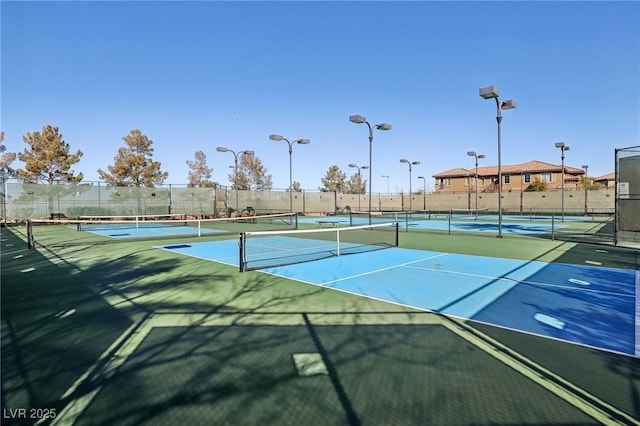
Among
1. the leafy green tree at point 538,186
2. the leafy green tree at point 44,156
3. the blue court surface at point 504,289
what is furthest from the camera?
the leafy green tree at point 538,186

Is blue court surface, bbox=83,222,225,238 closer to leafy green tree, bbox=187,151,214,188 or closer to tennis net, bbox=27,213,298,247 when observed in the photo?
tennis net, bbox=27,213,298,247

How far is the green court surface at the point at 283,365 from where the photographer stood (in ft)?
9.06

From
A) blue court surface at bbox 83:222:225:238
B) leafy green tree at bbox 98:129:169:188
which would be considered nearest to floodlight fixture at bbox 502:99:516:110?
blue court surface at bbox 83:222:225:238

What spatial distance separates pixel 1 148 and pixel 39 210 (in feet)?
61.9

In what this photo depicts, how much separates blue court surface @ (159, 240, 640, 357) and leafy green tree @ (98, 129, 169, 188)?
3778cm

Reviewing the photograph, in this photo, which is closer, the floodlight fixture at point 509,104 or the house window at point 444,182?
the floodlight fixture at point 509,104

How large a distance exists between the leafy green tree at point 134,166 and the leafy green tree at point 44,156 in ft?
17.7

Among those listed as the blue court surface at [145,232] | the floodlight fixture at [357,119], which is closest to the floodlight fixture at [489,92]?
the floodlight fixture at [357,119]

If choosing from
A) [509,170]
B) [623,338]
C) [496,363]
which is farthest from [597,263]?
[509,170]

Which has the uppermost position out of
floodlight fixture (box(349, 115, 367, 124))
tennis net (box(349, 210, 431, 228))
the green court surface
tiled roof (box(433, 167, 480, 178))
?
tiled roof (box(433, 167, 480, 178))

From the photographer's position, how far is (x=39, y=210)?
26.8 meters

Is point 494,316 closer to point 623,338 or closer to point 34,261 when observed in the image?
point 623,338

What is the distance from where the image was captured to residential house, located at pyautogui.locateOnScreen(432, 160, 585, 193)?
180 ft

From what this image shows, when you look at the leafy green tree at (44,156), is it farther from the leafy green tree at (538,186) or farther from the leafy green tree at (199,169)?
the leafy green tree at (538,186)
